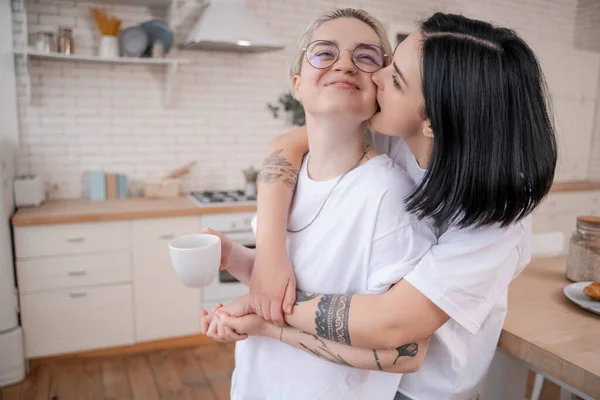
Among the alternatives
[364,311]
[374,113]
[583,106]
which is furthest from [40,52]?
[583,106]

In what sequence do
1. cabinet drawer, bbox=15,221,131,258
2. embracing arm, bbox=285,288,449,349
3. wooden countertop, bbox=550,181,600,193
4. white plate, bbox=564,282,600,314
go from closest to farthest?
1. embracing arm, bbox=285,288,449,349
2. white plate, bbox=564,282,600,314
3. cabinet drawer, bbox=15,221,131,258
4. wooden countertop, bbox=550,181,600,193

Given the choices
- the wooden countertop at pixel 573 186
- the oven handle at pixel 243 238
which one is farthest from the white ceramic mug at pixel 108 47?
the wooden countertop at pixel 573 186

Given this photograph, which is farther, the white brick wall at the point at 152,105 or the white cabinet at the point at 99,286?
the white brick wall at the point at 152,105

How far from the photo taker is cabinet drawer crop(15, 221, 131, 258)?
285 cm

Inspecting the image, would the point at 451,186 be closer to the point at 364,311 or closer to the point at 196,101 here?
the point at 364,311

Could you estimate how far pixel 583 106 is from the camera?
502 cm

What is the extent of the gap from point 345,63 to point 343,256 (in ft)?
1.37

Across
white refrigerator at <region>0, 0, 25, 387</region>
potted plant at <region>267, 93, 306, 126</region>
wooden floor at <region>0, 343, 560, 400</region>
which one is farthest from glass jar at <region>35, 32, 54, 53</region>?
wooden floor at <region>0, 343, 560, 400</region>

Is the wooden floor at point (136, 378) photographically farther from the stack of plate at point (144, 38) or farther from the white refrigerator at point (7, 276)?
the stack of plate at point (144, 38)

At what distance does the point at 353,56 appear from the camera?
3.36ft

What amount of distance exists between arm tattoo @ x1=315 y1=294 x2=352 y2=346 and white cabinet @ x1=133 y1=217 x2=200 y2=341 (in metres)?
2.36

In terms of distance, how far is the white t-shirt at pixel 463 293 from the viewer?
2.93 feet

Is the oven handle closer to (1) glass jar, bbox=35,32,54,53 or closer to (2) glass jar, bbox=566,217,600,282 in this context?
(1) glass jar, bbox=35,32,54,53

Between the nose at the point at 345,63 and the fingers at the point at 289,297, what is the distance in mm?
473
